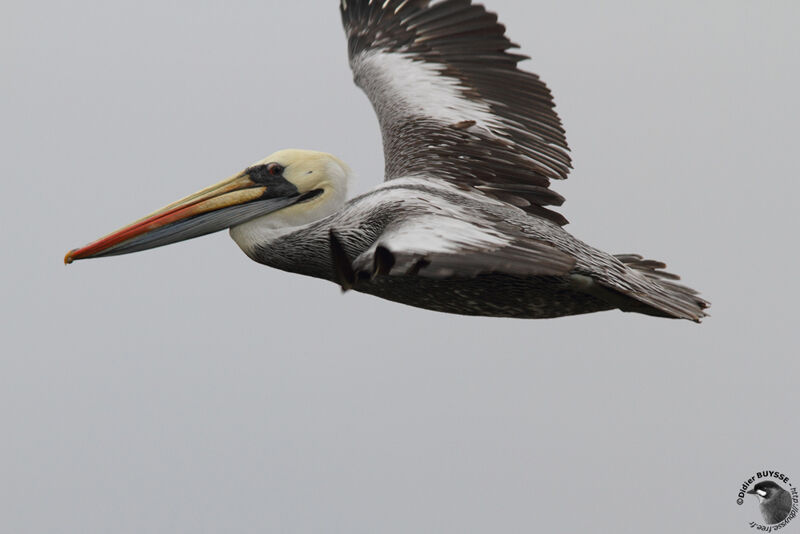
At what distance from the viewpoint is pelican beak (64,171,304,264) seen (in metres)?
9.48

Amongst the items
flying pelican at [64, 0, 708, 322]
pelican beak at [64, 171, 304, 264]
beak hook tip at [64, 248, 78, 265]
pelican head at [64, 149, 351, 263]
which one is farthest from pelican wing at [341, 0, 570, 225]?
beak hook tip at [64, 248, 78, 265]

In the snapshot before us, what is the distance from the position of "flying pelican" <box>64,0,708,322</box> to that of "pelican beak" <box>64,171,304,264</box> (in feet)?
0.03

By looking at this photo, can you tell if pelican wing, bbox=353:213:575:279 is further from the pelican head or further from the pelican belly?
the pelican head

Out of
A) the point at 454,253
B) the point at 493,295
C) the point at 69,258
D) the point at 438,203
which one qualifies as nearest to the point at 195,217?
the point at 69,258

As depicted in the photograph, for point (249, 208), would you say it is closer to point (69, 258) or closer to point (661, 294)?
point (69, 258)

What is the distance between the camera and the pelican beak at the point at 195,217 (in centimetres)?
948

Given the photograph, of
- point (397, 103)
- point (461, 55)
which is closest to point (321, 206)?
point (397, 103)

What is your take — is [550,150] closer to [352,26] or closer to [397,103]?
[397,103]

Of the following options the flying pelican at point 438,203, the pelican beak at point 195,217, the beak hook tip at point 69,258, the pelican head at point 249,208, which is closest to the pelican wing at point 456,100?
the flying pelican at point 438,203

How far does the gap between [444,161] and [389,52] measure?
1575mm

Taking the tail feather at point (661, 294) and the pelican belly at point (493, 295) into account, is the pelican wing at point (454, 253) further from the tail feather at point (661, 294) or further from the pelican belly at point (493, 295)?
the tail feather at point (661, 294)

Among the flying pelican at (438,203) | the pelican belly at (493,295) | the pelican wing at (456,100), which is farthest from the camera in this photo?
the pelican wing at (456,100)

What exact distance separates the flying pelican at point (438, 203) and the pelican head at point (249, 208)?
1cm

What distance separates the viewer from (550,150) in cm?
1021
